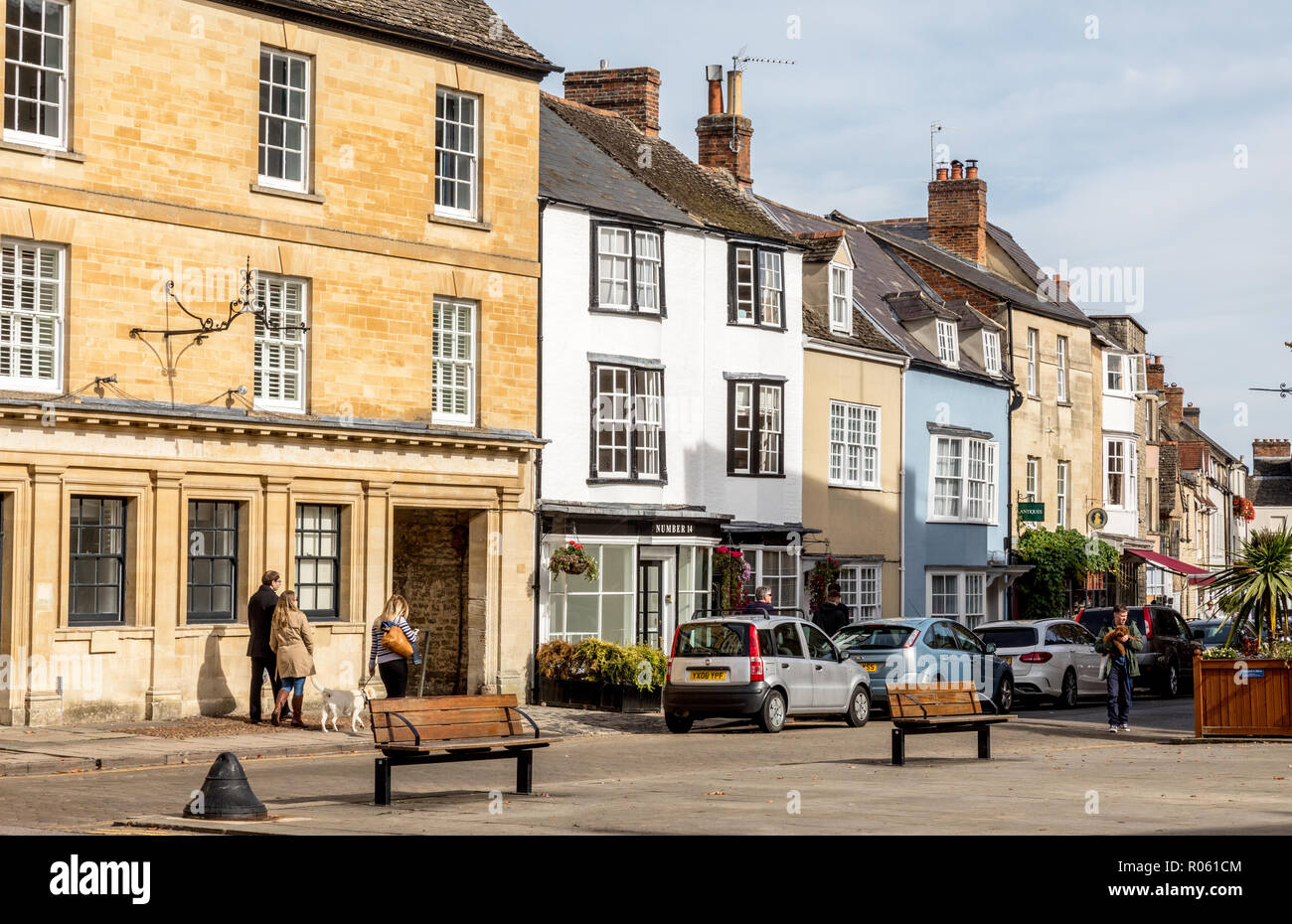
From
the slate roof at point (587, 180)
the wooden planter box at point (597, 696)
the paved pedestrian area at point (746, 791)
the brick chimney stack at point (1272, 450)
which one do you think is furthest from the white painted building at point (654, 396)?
the brick chimney stack at point (1272, 450)

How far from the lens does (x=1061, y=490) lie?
1907 inches

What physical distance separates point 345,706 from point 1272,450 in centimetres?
9377

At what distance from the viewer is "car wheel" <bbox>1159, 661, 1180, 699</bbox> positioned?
113 feet

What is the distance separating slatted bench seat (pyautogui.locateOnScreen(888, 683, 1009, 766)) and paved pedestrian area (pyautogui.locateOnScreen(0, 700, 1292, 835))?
33cm

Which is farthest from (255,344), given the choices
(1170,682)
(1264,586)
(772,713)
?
(1170,682)

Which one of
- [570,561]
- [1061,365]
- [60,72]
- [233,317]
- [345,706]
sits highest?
[60,72]

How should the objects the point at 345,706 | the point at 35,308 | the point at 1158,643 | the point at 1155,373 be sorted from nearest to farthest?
the point at 35,308, the point at 345,706, the point at 1158,643, the point at 1155,373

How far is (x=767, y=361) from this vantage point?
33.8m

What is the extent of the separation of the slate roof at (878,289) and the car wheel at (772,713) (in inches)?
511

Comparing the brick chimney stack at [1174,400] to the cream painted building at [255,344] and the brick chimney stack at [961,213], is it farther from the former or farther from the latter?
the cream painted building at [255,344]

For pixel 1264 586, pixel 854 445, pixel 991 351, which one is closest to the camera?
pixel 1264 586

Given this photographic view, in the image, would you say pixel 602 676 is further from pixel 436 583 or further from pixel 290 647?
pixel 290 647

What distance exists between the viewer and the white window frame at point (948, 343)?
4191 centimetres

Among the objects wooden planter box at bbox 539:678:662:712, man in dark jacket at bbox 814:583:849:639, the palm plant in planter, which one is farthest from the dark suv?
the palm plant in planter
